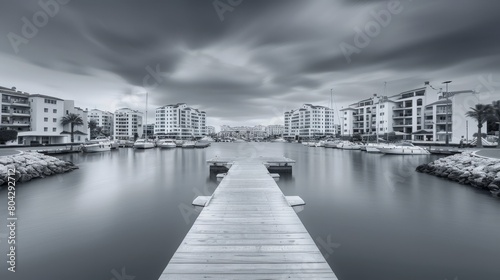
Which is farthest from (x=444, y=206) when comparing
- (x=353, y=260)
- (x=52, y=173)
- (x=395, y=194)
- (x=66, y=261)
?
(x=52, y=173)

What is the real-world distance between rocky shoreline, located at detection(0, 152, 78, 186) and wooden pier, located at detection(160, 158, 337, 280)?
1934 cm

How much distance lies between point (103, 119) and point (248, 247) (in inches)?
6511

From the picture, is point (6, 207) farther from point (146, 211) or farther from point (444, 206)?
point (444, 206)

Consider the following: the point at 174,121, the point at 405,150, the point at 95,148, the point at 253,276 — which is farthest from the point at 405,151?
the point at 174,121

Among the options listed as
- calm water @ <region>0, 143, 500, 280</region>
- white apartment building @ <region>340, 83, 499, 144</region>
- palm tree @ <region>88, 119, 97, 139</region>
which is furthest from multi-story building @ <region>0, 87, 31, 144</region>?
white apartment building @ <region>340, 83, 499, 144</region>

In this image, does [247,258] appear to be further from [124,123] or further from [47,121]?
[124,123]

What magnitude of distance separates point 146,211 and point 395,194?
610 inches

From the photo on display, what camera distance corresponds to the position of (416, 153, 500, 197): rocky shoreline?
1731cm

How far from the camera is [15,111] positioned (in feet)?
183

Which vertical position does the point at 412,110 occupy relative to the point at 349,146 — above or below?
above

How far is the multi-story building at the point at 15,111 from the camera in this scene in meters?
53.5

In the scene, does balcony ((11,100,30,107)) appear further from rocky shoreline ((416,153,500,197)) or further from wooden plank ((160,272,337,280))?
rocky shoreline ((416,153,500,197))

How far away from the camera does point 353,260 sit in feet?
25.6

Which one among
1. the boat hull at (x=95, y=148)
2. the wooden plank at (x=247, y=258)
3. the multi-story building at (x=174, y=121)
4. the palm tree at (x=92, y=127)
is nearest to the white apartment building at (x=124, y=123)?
the multi-story building at (x=174, y=121)
